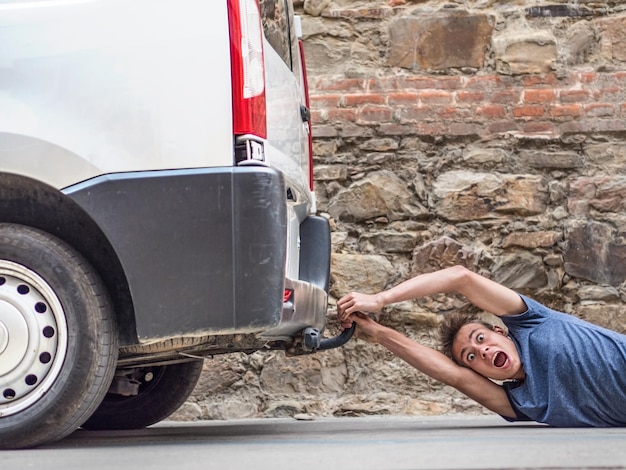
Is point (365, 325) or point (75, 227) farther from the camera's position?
point (365, 325)

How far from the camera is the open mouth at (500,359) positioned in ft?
14.9

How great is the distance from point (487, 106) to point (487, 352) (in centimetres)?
193

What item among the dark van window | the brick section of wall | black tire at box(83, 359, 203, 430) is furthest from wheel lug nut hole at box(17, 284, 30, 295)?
the brick section of wall

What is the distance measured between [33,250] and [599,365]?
2415mm

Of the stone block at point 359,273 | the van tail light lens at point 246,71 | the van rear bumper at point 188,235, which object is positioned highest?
the van tail light lens at point 246,71

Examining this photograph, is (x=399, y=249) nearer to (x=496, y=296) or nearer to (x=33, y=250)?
(x=496, y=296)

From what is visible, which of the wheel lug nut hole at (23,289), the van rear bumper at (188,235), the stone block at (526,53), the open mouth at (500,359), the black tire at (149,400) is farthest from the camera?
the stone block at (526,53)

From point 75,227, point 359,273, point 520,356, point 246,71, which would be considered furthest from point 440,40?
point 75,227

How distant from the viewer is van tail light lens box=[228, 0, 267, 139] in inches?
126

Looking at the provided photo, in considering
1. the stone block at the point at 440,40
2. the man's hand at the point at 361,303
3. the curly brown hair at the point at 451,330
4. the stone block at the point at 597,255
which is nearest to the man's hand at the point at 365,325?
the man's hand at the point at 361,303

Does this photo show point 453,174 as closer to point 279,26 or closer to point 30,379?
point 279,26

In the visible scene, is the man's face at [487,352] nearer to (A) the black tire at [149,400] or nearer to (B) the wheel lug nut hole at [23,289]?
(A) the black tire at [149,400]

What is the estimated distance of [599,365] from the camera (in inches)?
173

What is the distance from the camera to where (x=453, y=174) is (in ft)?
19.8
